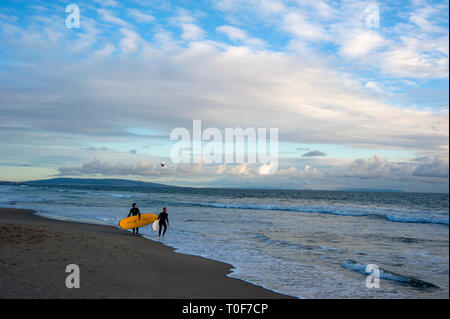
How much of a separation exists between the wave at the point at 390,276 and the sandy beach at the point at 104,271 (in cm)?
415

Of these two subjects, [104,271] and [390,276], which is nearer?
[104,271]

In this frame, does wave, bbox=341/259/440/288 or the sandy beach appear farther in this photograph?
wave, bbox=341/259/440/288

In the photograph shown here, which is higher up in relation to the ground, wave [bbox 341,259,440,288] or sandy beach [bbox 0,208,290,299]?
sandy beach [bbox 0,208,290,299]

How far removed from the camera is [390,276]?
1028 centimetres

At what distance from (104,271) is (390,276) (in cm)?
853

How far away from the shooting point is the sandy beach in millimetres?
7191

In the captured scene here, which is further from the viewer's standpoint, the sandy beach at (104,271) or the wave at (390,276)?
the wave at (390,276)

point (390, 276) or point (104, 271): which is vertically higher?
point (104, 271)

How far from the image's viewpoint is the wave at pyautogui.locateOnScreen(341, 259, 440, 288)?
9454mm

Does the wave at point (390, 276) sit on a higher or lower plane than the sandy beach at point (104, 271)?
lower

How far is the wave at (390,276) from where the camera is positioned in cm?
945

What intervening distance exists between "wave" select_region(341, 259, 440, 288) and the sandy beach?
13.6ft
